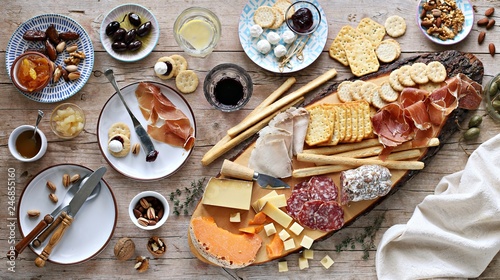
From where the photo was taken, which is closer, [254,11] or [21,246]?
[21,246]

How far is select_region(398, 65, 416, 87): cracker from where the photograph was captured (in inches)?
105

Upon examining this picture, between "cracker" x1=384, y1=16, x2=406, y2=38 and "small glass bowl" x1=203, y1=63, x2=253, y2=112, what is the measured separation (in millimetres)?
747

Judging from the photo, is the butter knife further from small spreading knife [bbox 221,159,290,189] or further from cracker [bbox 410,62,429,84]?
cracker [bbox 410,62,429,84]

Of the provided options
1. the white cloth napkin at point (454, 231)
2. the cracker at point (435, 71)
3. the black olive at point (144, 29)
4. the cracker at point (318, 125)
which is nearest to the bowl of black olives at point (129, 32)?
the black olive at point (144, 29)

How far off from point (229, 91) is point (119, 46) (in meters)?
0.57

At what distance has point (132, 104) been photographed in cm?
272

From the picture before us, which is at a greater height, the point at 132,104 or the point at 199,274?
the point at 132,104

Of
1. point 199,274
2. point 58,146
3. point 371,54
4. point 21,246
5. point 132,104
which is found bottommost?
point 199,274

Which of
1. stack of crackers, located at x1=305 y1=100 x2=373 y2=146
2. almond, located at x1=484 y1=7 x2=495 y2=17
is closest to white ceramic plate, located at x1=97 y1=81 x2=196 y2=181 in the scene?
stack of crackers, located at x1=305 y1=100 x2=373 y2=146

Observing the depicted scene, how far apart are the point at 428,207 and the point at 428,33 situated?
86cm

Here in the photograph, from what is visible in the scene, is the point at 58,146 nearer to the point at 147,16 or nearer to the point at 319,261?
the point at 147,16

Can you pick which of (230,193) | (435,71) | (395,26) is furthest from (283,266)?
(395,26)

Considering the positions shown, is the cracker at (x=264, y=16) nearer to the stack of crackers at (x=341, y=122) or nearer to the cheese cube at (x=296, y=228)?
the stack of crackers at (x=341, y=122)

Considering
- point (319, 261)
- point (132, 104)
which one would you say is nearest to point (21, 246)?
point (132, 104)
